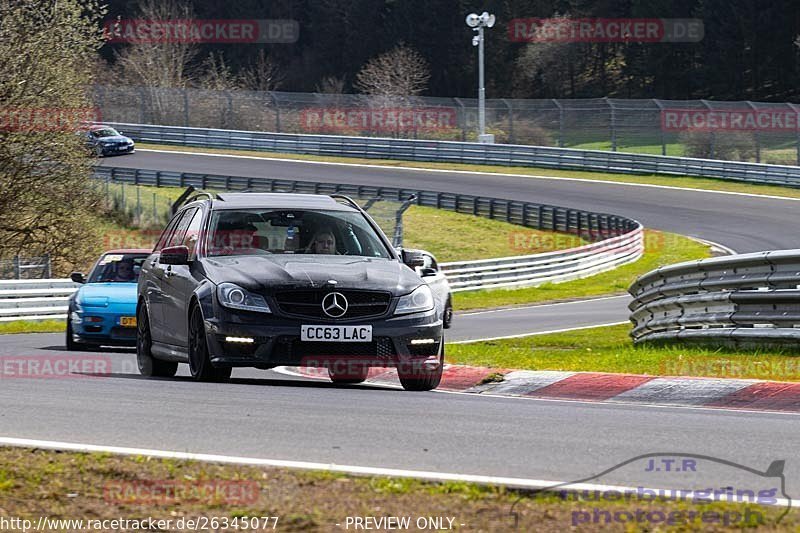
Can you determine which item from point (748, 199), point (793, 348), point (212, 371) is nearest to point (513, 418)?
point (212, 371)

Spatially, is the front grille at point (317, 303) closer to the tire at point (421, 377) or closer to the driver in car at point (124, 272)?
the tire at point (421, 377)

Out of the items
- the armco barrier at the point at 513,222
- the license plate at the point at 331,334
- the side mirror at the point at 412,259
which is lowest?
the armco barrier at the point at 513,222

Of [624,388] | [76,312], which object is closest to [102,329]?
[76,312]

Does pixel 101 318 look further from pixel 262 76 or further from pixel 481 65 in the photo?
pixel 262 76

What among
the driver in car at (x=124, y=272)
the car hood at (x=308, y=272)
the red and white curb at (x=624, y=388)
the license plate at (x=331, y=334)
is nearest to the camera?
the red and white curb at (x=624, y=388)

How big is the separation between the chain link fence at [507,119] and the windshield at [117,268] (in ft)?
133

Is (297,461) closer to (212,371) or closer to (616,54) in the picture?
(212,371)

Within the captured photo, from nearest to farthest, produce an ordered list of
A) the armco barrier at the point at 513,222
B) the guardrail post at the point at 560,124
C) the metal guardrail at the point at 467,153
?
the armco barrier at the point at 513,222 → the metal guardrail at the point at 467,153 → the guardrail post at the point at 560,124

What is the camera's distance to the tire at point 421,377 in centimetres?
1077

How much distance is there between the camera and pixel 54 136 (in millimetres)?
31234

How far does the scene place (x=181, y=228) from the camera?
12.4m

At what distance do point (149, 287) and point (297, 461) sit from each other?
615 centimetres

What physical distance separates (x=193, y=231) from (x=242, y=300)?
1635mm

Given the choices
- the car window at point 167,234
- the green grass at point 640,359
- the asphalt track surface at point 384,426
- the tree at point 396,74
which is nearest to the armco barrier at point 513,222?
the green grass at point 640,359
